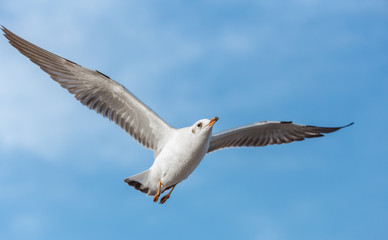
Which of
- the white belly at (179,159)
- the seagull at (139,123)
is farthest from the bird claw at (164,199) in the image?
the white belly at (179,159)

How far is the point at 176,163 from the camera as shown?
9430 mm

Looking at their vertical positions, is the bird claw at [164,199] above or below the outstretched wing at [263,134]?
below

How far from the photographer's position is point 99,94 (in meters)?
10.5

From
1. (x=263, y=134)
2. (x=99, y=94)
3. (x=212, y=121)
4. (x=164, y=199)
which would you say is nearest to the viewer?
(x=212, y=121)

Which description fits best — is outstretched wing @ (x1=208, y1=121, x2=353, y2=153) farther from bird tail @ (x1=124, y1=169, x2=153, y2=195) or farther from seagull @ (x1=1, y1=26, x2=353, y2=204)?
bird tail @ (x1=124, y1=169, x2=153, y2=195)

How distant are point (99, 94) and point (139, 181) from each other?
6.25ft

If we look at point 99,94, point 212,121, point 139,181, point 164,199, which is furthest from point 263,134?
point 99,94

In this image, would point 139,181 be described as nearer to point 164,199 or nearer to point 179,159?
point 164,199

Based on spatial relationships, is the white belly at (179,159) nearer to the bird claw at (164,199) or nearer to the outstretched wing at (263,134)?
the bird claw at (164,199)

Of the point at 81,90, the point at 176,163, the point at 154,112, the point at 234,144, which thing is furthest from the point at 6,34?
the point at 234,144

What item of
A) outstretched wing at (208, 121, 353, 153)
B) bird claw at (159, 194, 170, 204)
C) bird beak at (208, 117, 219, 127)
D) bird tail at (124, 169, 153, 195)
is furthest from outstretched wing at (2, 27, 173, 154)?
outstretched wing at (208, 121, 353, 153)

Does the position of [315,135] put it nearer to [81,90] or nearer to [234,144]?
[234,144]

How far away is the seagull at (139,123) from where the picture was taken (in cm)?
963

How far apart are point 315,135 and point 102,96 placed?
4.80 metres
